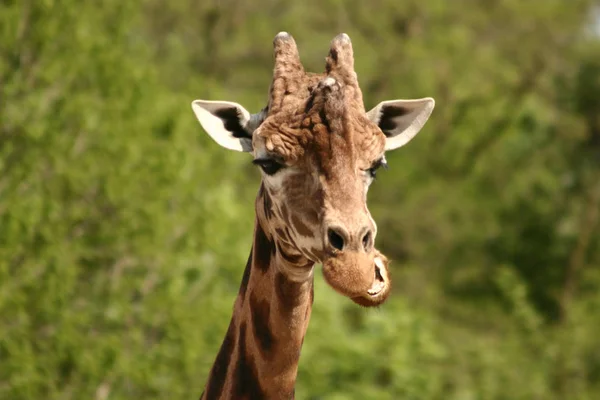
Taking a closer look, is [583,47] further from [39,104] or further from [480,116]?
[39,104]

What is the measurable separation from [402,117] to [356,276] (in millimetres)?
1628

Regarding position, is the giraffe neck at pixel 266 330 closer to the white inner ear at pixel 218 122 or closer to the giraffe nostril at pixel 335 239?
the white inner ear at pixel 218 122

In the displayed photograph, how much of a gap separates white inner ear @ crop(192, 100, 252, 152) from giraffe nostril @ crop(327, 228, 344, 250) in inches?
46.7

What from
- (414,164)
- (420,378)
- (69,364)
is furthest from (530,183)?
(69,364)

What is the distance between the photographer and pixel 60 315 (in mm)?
17984

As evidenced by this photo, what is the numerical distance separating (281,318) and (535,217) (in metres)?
35.6

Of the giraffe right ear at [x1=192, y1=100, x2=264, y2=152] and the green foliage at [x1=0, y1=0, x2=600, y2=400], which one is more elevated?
the green foliage at [x1=0, y1=0, x2=600, y2=400]

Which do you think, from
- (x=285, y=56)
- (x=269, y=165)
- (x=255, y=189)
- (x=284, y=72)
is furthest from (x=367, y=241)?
(x=255, y=189)

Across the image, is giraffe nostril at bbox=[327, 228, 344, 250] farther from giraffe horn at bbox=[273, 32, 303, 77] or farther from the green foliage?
the green foliage

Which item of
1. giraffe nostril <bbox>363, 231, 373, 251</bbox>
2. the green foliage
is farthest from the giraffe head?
the green foliage

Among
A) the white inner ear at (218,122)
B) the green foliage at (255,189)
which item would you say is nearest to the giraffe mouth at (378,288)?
the white inner ear at (218,122)

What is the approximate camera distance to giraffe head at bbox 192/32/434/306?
5723 millimetres

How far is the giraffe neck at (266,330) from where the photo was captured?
21.3 ft

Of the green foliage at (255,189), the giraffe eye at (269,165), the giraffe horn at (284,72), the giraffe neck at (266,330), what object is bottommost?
the giraffe neck at (266,330)
